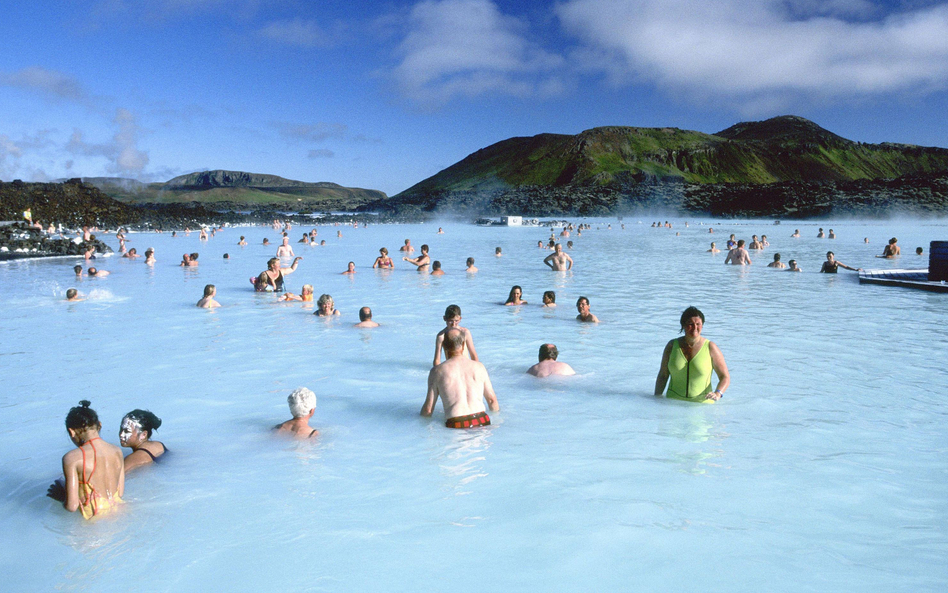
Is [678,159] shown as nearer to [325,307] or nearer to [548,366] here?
[325,307]

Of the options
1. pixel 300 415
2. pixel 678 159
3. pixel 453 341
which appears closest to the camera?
pixel 453 341

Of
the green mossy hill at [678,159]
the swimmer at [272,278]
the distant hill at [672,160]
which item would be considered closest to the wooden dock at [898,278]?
the swimmer at [272,278]

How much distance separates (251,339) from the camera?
10.4m

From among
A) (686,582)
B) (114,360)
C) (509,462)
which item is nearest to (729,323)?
(509,462)

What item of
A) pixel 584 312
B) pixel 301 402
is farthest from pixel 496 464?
pixel 584 312

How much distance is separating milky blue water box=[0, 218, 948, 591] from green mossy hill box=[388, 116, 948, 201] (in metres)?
150

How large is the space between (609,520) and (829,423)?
3.03 metres

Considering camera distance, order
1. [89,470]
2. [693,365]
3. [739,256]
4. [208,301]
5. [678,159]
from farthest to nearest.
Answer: [678,159]
[739,256]
[208,301]
[693,365]
[89,470]

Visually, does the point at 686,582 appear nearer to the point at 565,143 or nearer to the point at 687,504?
the point at 687,504

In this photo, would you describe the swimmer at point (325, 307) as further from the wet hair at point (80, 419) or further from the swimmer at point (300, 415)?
the wet hair at point (80, 419)

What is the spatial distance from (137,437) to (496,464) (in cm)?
285

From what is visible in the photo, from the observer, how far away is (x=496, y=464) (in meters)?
5.36

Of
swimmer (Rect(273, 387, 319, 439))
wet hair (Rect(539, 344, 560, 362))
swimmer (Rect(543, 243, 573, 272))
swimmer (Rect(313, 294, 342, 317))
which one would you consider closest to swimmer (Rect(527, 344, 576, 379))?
wet hair (Rect(539, 344, 560, 362))

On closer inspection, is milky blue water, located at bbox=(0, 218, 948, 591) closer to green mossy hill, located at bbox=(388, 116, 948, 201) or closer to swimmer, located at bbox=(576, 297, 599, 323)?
swimmer, located at bbox=(576, 297, 599, 323)
